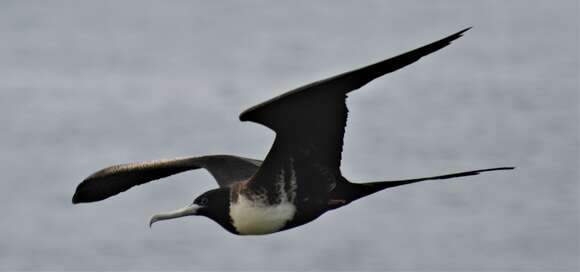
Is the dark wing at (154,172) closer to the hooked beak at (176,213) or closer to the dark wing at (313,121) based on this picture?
the hooked beak at (176,213)

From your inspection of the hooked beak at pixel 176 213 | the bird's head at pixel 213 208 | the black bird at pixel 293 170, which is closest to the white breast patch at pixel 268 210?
the black bird at pixel 293 170

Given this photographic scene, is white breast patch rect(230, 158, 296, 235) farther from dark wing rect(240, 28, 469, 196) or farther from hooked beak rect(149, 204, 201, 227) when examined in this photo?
hooked beak rect(149, 204, 201, 227)

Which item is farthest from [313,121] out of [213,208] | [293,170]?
[213,208]

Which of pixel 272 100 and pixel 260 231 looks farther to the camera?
pixel 260 231

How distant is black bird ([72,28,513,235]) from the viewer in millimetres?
7074

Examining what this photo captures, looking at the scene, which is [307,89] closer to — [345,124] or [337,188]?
[345,124]

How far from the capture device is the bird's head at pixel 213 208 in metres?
8.09

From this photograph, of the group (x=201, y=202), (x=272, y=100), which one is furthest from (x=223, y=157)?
(x=272, y=100)

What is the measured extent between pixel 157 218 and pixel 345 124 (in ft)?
4.48

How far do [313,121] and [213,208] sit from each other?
1022 millimetres

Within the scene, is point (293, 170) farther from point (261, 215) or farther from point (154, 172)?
point (154, 172)

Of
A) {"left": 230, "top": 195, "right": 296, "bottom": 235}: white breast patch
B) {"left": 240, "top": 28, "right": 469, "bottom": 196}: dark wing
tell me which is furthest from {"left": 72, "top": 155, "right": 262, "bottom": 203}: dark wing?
{"left": 240, "top": 28, "right": 469, "bottom": 196}: dark wing

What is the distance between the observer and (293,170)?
7.74 meters

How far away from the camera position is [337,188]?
7.89m
